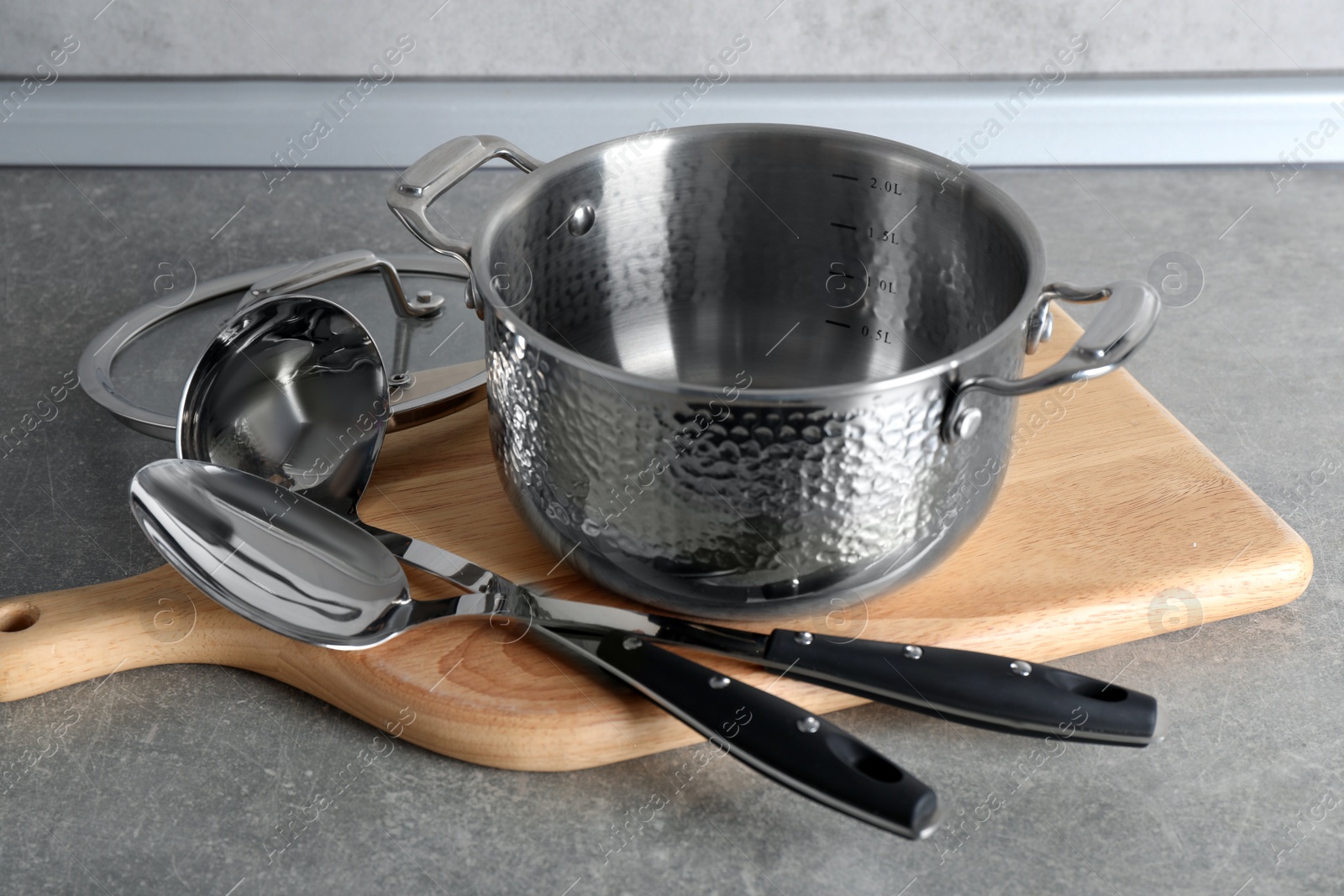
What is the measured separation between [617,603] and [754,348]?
204 mm

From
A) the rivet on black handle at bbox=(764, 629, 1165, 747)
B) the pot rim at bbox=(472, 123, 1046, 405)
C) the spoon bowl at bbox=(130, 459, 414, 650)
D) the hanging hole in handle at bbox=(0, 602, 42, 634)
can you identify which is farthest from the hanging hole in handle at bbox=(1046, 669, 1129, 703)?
the hanging hole in handle at bbox=(0, 602, 42, 634)

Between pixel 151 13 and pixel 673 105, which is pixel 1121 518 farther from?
pixel 151 13

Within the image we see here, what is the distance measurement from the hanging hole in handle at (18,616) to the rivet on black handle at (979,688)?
0.32 meters

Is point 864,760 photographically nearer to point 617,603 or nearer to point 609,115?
point 617,603

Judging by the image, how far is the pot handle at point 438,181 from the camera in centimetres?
54

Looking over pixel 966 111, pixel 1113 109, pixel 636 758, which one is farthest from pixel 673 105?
pixel 636 758

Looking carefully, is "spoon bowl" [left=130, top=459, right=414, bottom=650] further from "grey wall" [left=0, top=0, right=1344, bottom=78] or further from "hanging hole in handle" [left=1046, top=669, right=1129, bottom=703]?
"grey wall" [left=0, top=0, right=1344, bottom=78]

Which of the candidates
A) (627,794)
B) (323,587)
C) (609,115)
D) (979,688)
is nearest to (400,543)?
(323,587)

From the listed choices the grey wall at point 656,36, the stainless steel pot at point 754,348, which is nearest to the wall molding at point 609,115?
the grey wall at point 656,36

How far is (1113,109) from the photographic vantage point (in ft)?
3.47

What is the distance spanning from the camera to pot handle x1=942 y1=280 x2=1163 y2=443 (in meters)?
0.44

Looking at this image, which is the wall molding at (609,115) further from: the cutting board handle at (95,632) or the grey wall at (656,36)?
the cutting board handle at (95,632)

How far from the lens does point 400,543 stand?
1.84ft

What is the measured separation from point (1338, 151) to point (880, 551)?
2.77 ft
